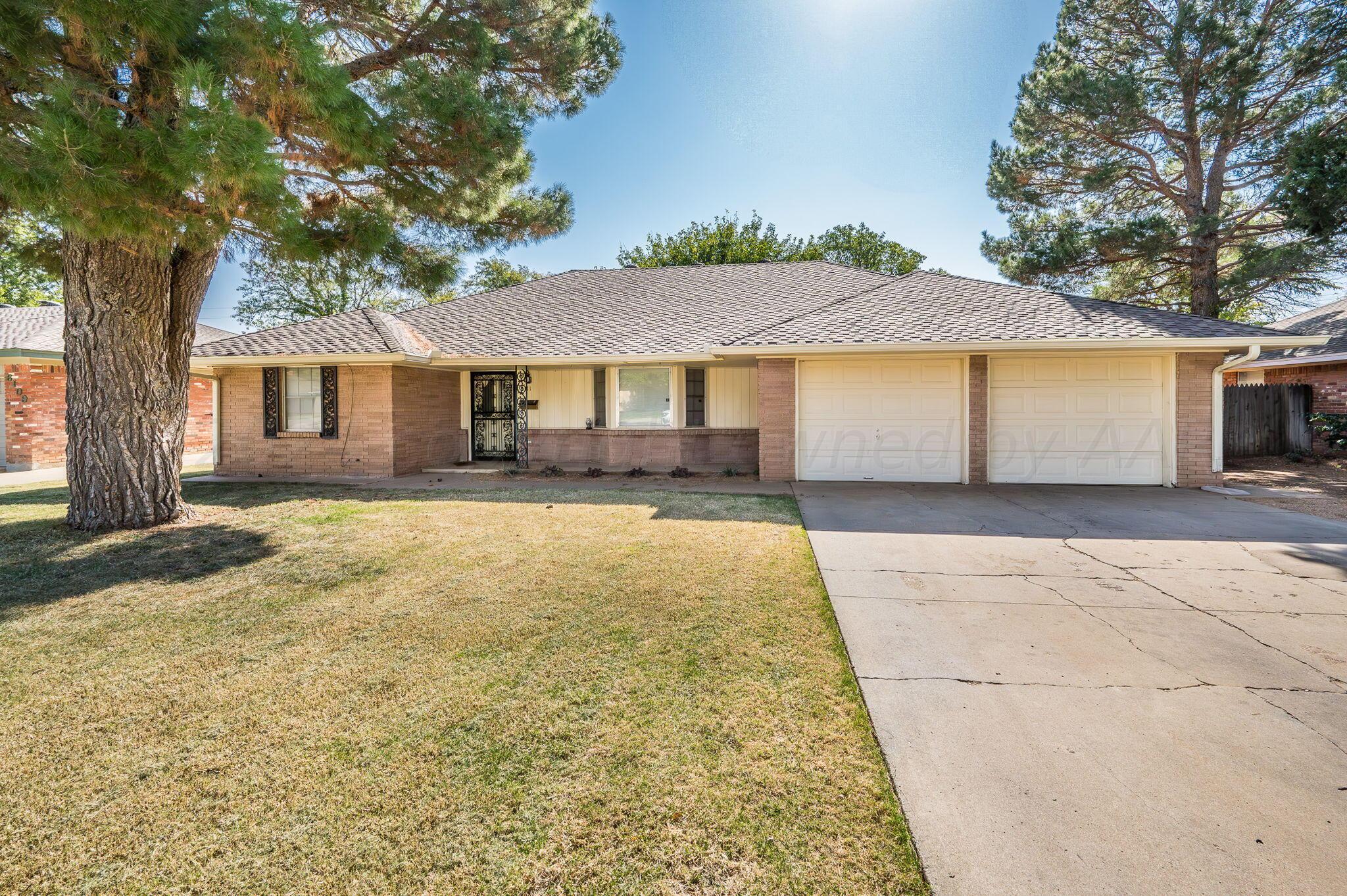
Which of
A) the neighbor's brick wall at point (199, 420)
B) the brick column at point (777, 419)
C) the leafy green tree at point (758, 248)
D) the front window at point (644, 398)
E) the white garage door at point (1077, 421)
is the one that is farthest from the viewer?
the leafy green tree at point (758, 248)

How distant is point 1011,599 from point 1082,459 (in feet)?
24.5

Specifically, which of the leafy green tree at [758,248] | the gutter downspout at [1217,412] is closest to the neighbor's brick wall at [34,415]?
the leafy green tree at [758,248]

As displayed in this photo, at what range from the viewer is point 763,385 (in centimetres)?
1067

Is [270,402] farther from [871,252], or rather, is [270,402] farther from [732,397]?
[871,252]

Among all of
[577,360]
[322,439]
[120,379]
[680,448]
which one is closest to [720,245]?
[680,448]

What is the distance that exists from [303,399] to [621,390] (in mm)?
6796

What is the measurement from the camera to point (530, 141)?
795 centimetres

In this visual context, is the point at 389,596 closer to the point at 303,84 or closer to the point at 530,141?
the point at 303,84

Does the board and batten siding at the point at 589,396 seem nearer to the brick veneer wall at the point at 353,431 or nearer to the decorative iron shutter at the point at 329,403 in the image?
the brick veneer wall at the point at 353,431

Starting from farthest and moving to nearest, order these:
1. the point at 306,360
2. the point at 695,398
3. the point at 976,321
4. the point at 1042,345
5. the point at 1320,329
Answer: the point at 1320,329
the point at 695,398
the point at 306,360
the point at 976,321
the point at 1042,345

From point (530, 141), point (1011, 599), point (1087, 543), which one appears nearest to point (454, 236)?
point (530, 141)

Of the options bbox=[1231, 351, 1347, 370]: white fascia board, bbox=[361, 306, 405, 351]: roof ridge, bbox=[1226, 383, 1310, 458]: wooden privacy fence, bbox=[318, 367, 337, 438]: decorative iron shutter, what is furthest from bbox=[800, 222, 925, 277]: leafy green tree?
bbox=[318, 367, 337, 438]: decorative iron shutter

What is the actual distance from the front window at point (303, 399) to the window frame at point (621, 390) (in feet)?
20.4

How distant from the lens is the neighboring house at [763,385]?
32.3 ft
